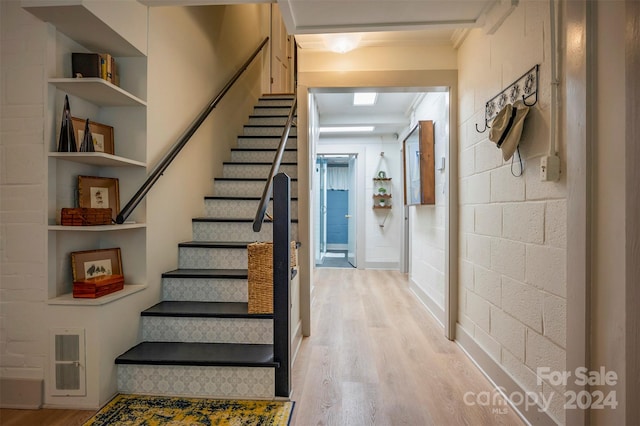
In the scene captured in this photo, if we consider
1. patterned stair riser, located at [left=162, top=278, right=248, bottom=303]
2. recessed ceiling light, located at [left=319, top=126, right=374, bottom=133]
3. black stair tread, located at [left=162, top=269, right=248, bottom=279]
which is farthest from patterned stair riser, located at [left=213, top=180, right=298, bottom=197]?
recessed ceiling light, located at [left=319, top=126, right=374, bottom=133]

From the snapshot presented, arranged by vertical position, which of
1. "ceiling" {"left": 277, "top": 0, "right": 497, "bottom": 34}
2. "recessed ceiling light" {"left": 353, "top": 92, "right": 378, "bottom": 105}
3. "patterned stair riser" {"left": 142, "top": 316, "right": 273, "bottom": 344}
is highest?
"recessed ceiling light" {"left": 353, "top": 92, "right": 378, "bottom": 105}

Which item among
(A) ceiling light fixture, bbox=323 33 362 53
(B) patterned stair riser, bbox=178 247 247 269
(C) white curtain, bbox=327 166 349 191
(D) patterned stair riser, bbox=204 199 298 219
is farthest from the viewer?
(C) white curtain, bbox=327 166 349 191

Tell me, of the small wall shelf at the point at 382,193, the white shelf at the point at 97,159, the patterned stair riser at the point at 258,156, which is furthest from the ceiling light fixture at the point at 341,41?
the small wall shelf at the point at 382,193

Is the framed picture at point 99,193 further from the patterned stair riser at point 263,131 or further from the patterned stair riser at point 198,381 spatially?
the patterned stair riser at point 263,131

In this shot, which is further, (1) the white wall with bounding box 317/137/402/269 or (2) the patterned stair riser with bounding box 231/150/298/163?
(1) the white wall with bounding box 317/137/402/269

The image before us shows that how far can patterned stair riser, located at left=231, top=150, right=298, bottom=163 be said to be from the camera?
342 cm

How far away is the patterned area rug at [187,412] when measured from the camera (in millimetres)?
1539

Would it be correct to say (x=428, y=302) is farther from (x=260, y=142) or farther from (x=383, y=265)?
(x=260, y=142)

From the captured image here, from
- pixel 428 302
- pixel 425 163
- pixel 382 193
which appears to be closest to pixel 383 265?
pixel 382 193

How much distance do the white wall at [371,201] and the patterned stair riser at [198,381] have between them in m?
4.27

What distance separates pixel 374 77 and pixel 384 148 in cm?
331

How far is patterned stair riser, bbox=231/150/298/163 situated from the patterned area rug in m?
2.33

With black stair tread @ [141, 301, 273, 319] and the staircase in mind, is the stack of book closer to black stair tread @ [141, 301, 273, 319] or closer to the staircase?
the staircase

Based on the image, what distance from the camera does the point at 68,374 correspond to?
1.65m
